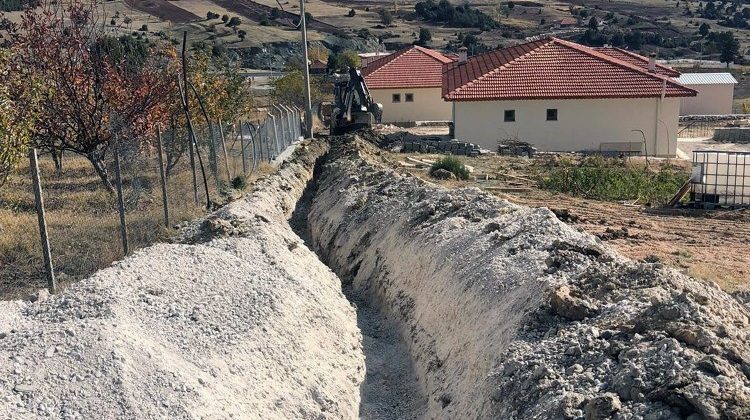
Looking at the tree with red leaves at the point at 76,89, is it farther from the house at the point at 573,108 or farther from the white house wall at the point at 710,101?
the white house wall at the point at 710,101

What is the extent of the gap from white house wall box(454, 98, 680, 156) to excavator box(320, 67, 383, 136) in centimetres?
392

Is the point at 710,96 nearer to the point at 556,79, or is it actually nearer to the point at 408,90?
the point at 408,90

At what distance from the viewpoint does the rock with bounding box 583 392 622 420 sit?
574 centimetres

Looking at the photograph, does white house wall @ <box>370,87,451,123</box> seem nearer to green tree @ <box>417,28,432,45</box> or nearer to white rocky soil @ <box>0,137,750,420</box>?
white rocky soil @ <box>0,137,750,420</box>

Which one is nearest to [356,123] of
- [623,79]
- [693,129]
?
[623,79]

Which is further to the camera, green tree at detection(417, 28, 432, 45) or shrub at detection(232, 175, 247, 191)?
green tree at detection(417, 28, 432, 45)

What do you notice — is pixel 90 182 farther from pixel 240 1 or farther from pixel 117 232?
pixel 240 1

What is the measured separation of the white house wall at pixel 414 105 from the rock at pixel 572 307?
116ft

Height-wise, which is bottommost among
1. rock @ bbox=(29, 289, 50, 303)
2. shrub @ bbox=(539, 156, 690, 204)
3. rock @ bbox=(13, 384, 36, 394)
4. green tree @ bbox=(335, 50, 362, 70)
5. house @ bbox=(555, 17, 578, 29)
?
shrub @ bbox=(539, 156, 690, 204)

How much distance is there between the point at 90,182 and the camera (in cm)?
2098

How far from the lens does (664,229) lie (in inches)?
605

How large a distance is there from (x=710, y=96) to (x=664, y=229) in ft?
120

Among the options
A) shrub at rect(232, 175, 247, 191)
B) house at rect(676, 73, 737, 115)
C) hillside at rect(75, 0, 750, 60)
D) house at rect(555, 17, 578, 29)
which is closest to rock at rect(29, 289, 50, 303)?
shrub at rect(232, 175, 247, 191)

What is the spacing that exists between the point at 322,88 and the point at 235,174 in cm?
3556
